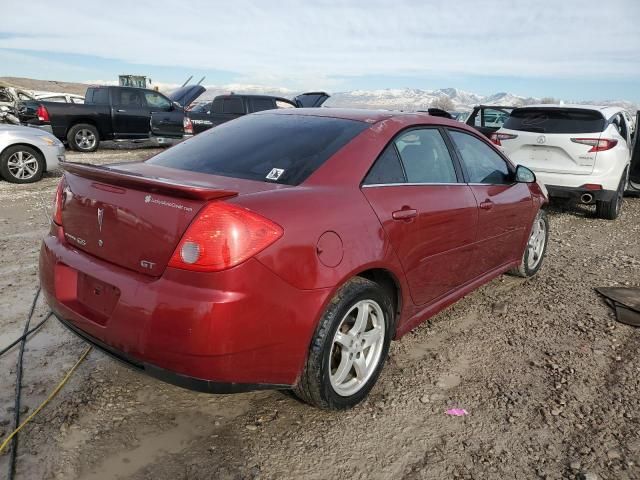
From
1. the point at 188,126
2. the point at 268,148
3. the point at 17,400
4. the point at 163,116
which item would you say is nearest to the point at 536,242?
the point at 268,148

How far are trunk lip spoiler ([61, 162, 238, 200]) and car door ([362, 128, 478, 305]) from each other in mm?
857

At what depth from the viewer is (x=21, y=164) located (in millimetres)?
9109

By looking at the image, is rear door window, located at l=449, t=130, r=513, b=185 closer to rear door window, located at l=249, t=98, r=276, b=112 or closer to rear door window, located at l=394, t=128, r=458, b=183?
rear door window, located at l=394, t=128, r=458, b=183

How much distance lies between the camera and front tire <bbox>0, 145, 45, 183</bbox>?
352 inches

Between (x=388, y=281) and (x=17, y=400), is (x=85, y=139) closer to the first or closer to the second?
(x=17, y=400)

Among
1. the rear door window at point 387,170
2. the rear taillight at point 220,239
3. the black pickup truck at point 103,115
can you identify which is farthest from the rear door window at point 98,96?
the rear taillight at point 220,239

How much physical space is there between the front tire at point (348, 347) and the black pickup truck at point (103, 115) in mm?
12805

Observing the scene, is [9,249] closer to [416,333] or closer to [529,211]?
[416,333]

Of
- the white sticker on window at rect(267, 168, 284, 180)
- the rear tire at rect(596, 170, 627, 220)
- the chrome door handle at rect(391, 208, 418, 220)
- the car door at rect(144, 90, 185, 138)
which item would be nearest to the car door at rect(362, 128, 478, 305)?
the chrome door handle at rect(391, 208, 418, 220)

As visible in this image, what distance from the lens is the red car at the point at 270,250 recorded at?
2.06 metres

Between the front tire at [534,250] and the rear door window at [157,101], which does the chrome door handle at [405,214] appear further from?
the rear door window at [157,101]

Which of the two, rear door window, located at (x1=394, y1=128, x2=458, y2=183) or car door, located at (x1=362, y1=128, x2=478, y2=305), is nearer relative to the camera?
car door, located at (x1=362, y1=128, x2=478, y2=305)

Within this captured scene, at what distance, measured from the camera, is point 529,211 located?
14.4 ft

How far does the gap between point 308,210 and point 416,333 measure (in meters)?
1.76
